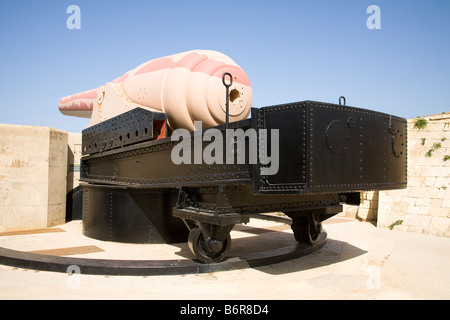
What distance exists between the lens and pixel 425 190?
946 centimetres

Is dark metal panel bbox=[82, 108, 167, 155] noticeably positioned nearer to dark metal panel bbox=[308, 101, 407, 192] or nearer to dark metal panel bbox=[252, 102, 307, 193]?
dark metal panel bbox=[252, 102, 307, 193]

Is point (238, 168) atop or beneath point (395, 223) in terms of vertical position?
atop

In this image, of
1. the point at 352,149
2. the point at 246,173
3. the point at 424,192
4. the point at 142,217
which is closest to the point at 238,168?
the point at 246,173

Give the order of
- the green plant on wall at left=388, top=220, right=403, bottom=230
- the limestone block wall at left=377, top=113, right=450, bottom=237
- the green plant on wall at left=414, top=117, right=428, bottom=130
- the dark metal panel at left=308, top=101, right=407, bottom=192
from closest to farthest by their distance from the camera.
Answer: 1. the dark metal panel at left=308, top=101, right=407, bottom=192
2. the limestone block wall at left=377, top=113, right=450, bottom=237
3. the green plant on wall at left=388, top=220, right=403, bottom=230
4. the green plant on wall at left=414, top=117, right=428, bottom=130

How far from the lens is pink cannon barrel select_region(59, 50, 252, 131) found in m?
6.09

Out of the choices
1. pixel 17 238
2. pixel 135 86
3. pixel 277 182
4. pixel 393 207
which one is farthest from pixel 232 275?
pixel 393 207

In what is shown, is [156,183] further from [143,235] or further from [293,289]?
[293,289]

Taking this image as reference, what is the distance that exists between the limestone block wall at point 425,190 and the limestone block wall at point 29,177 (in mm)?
8320

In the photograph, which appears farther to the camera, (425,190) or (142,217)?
(425,190)

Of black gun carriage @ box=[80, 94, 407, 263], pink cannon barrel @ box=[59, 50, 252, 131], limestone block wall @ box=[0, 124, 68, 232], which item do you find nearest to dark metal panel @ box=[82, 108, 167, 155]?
black gun carriage @ box=[80, 94, 407, 263]

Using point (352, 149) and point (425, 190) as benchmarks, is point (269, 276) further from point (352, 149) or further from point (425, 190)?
point (425, 190)

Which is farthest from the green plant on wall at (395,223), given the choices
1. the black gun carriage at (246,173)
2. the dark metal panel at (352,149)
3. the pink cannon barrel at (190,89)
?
the pink cannon barrel at (190,89)

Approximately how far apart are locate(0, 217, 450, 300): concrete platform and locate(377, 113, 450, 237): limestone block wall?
3.84 ft

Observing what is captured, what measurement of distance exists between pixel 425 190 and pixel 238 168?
265 inches
